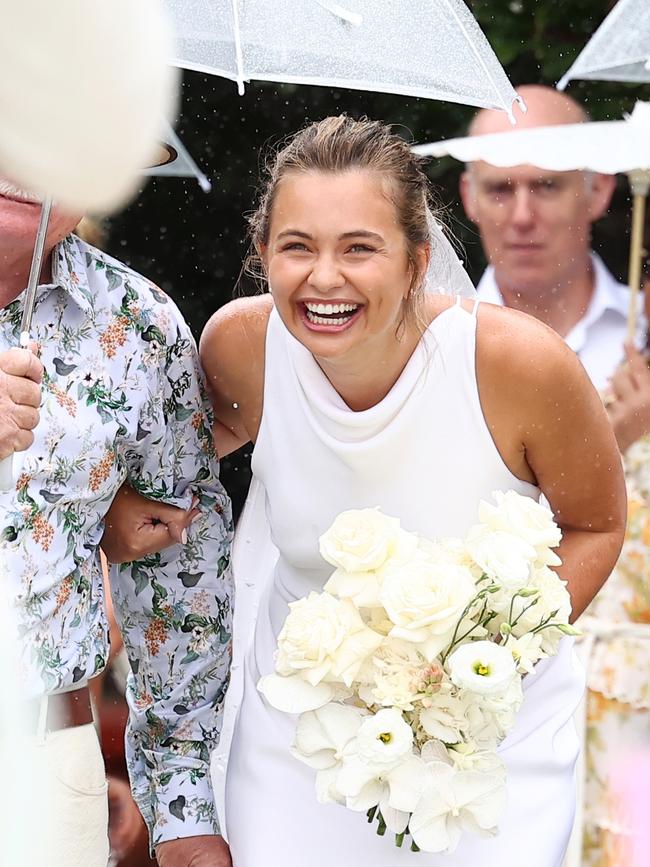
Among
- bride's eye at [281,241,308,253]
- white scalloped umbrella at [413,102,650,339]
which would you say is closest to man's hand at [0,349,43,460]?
bride's eye at [281,241,308,253]

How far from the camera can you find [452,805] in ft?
6.39

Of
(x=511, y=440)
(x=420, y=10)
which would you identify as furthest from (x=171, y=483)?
(x=420, y=10)

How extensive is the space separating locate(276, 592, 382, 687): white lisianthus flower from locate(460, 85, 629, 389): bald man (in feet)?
6.94

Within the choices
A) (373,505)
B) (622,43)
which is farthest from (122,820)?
(622,43)

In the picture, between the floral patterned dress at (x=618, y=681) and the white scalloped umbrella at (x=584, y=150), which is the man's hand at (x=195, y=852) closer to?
the floral patterned dress at (x=618, y=681)

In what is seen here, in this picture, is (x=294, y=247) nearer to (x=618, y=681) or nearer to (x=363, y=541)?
(x=363, y=541)

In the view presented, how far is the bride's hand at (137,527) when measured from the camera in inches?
95.9

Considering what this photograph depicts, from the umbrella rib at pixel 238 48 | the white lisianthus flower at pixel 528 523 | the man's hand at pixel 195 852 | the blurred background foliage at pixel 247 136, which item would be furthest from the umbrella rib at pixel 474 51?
the blurred background foliage at pixel 247 136

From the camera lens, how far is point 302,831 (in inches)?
92.2

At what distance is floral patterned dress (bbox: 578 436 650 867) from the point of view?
11.6ft

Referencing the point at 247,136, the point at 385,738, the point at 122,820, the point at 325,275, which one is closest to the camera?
the point at 385,738

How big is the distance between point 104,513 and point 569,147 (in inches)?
98.8

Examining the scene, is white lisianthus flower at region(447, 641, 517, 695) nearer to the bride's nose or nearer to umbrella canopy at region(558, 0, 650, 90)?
the bride's nose

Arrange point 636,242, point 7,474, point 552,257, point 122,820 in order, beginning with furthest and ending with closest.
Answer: point 636,242, point 552,257, point 122,820, point 7,474
